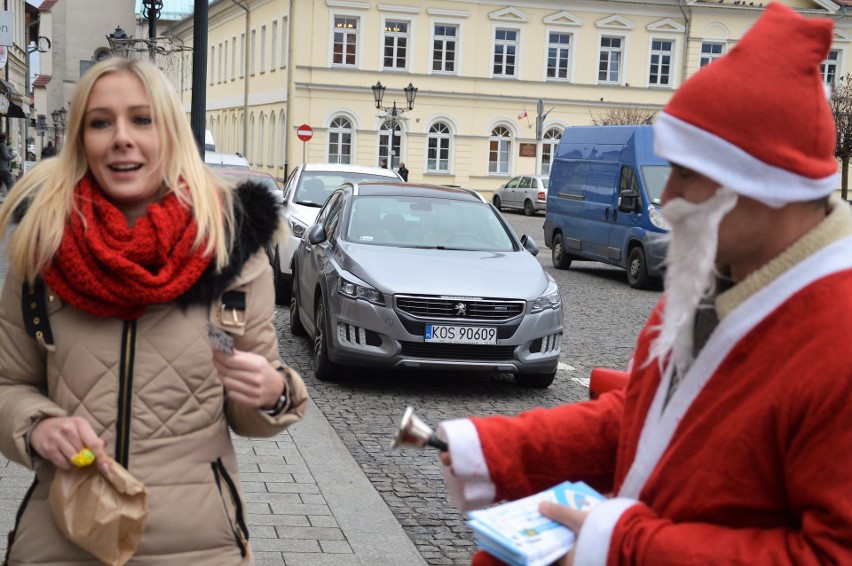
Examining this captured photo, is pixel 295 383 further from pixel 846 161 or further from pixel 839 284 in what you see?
pixel 846 161

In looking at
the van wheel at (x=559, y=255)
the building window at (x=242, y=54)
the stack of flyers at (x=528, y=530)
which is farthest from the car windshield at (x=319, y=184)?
the building window at (x=242, y=54)

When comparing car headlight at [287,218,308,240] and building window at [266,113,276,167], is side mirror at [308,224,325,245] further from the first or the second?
building window at [266,113,276,167]

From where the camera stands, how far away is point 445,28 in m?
52.4

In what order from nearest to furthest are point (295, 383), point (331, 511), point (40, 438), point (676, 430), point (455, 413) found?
1. point (676, 430)
2. point (40, 438)
3. point (295, 383)
4. point (331, 511)
5. point (455, 413)

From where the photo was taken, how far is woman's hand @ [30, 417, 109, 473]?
2357 millimetres

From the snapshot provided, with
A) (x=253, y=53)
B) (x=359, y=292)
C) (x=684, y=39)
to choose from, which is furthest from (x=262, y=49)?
(x=359, y=292)

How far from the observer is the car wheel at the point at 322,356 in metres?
9.15

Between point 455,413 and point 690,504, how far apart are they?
6.51 m

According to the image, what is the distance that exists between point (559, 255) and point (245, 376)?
769 inches

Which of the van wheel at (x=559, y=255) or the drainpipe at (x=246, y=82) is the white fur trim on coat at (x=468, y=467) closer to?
the van wheel at (x=559, y=255)

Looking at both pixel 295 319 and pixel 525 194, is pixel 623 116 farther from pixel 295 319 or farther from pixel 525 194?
pixel 295 319

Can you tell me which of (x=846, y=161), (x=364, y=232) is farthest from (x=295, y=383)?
(x=846, y=161)

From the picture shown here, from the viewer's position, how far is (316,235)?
10000mm

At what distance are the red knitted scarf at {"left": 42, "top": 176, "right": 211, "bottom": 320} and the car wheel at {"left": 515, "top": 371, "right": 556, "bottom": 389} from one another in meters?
6.87
